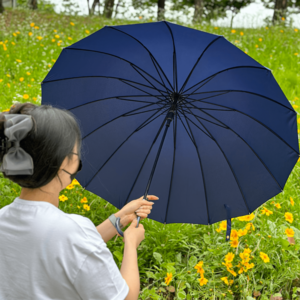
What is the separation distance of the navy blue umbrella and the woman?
2.67ft

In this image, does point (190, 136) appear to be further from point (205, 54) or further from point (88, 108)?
point (88, 108)

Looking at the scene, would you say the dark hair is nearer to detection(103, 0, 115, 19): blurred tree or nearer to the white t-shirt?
the white t-shirt

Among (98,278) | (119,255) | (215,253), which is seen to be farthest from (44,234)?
(215,253)

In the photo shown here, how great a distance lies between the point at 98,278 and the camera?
111cm

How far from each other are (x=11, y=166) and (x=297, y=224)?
2545 millimetres

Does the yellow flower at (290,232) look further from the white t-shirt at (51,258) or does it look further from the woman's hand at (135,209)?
the white t-shirt at (51,258)

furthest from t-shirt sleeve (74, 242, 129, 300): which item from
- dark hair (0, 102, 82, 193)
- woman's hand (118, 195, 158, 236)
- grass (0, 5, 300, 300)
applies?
grass (0, 5, 300, 300)

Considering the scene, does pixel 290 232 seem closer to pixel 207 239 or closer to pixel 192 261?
pixel 207 239

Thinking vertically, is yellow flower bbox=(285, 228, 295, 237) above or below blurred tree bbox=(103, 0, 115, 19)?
below

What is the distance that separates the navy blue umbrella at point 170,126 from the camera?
179cm

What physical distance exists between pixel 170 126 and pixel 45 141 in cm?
99

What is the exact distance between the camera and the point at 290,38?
8.13 metres

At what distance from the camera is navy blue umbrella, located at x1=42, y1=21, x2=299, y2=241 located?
1.79 m

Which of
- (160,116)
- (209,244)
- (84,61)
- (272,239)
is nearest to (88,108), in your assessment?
(84,61)
